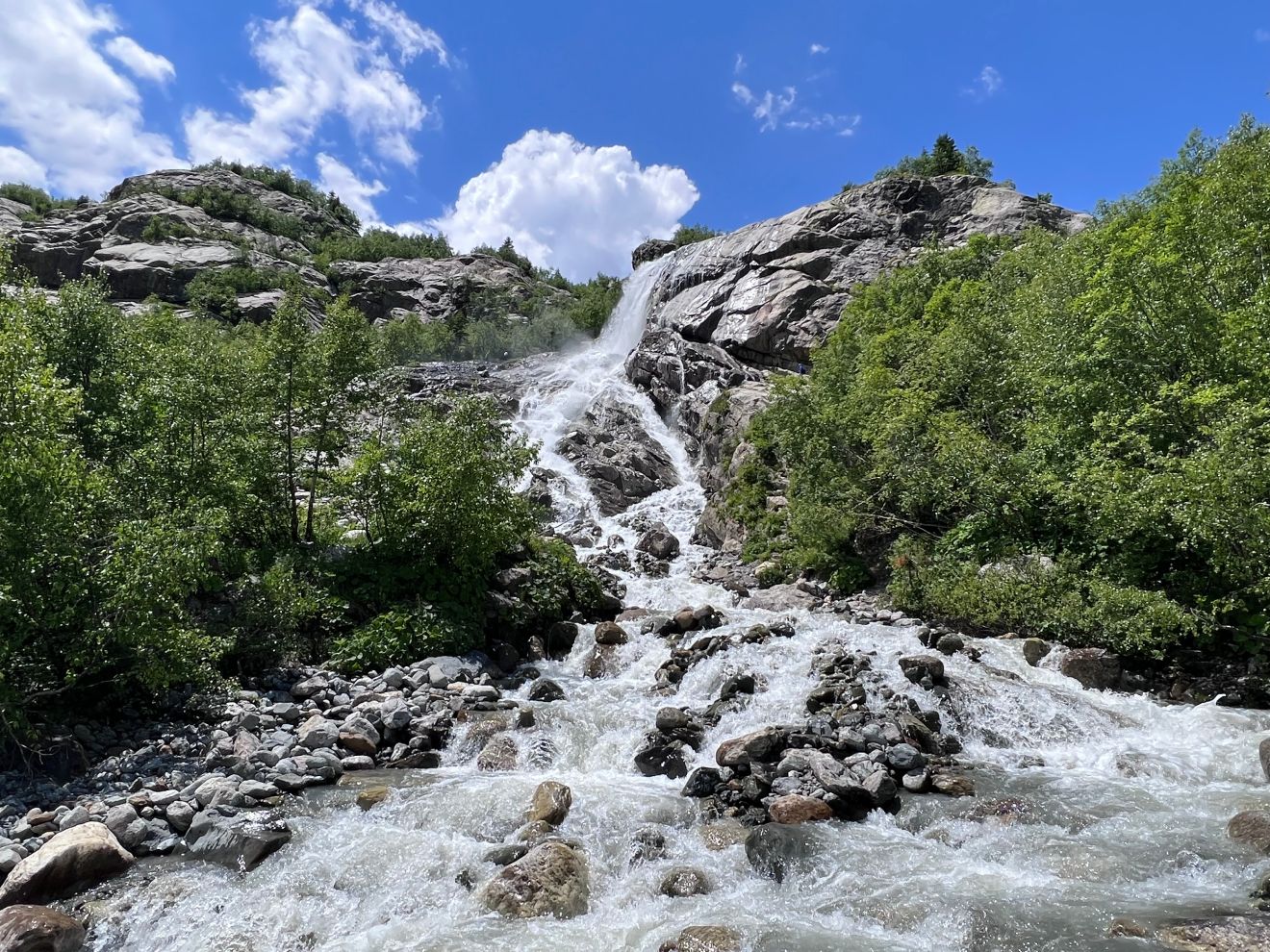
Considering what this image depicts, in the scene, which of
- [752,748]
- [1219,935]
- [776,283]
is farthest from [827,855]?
[776,283]

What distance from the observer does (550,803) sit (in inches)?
384

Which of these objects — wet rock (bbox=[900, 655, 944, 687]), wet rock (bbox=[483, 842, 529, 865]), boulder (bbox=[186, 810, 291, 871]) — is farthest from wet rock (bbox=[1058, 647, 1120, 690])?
boulder (bbox=[186, 810, 291, 871])

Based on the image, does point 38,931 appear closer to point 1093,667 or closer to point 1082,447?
point 1093,667

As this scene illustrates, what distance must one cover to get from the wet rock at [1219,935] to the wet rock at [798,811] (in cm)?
385

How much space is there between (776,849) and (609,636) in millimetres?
10407

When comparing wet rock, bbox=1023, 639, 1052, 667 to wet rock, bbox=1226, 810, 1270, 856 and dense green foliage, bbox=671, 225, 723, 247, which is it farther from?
dense green foliage, bbox=671, 225, 723, 247

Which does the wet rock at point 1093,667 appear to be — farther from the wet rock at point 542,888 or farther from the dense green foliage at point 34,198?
the dense green foliage at point 34,198

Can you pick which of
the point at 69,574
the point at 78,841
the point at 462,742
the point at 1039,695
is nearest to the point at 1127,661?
the point at 1039,695

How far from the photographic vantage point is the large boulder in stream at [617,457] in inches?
1517

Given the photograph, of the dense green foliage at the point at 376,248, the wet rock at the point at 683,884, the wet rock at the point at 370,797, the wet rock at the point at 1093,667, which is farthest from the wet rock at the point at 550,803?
the dense green foliage at the point at 376,248

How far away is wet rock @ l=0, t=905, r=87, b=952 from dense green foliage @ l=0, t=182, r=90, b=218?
12111cm

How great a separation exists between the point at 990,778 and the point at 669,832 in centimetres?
526

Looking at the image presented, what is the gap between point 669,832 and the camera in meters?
9.32

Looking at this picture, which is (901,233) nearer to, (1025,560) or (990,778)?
(1025,560)
